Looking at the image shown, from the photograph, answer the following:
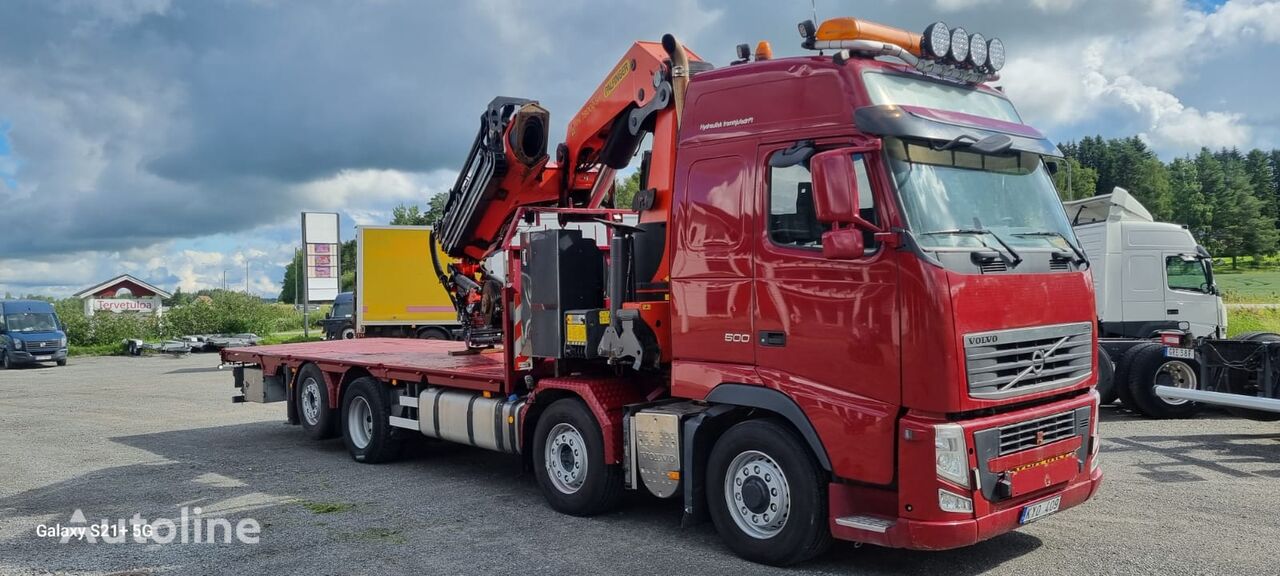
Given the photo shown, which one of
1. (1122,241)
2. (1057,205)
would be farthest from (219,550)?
(1122,241)

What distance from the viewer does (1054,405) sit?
19.1 ft

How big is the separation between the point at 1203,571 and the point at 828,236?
3.20 meters

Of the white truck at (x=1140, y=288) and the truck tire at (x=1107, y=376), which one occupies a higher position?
the white truck at (x=1140, y=288)

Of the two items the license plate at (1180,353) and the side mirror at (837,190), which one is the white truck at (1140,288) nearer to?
the license plate at (1180,353)

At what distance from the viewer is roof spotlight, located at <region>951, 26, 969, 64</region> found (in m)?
6.23

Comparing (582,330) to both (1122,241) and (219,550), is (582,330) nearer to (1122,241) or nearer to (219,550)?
(219,550)

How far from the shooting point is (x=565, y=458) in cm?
768

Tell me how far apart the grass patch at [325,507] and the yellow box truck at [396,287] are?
1577 centimetres

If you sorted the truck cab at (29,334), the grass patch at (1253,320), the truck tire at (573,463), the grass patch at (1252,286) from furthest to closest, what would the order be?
the grass patch at (1252,286)
the truck cab at (29,334)
the grass patch at (1253,320)
the truck tire at (573,463)

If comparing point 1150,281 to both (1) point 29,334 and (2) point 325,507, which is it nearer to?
(2) point 325,507

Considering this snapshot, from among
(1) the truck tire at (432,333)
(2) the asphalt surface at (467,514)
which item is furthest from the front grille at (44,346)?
(2) the asphalt surface at (467,514)

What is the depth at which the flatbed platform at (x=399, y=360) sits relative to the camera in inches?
353

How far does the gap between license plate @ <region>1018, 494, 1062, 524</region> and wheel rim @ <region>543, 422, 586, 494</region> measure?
10.8ft

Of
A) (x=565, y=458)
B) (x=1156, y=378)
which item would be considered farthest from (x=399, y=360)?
(x=1156, y=378)
